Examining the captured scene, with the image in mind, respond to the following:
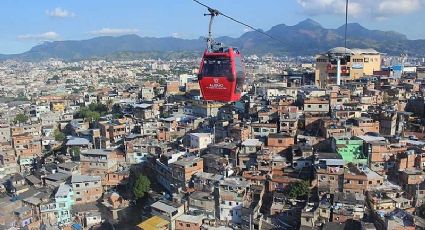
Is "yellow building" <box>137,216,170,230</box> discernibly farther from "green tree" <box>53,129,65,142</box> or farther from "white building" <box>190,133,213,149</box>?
"green tree" <box>53,129,65,142</box>

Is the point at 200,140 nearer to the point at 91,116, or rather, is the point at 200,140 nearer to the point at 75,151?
the point at 75,151

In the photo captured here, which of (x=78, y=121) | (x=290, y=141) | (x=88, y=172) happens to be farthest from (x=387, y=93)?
(x=78, y=121)

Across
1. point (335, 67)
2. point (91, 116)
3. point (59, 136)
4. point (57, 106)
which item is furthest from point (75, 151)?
point (335, 67)

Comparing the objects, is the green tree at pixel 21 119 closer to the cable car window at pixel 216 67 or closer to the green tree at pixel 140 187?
the green tree at pixel 140 187

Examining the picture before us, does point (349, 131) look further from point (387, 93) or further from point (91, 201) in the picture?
point (91, 201)

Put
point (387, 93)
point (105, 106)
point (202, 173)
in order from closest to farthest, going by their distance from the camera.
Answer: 1. point (202, 173)
2. point (387, 93)
3. point (105, 106)

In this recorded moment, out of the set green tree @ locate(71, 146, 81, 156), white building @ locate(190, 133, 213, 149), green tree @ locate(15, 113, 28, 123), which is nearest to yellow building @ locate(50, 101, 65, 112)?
green tree @ locate(15, 113, 28, 123)
